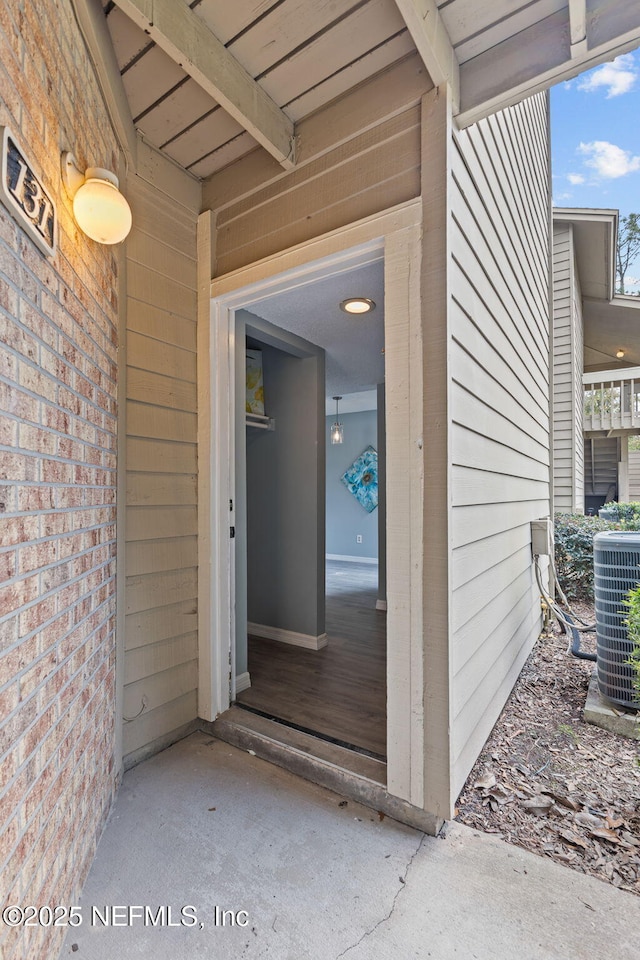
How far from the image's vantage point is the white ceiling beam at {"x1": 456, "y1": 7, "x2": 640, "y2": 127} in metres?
1.50

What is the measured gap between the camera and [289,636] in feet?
11.7

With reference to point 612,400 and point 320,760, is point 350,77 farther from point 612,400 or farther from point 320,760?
point 612,400

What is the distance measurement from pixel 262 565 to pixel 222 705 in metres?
1.51

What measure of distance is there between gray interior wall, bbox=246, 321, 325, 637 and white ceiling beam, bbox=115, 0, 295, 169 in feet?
5.28

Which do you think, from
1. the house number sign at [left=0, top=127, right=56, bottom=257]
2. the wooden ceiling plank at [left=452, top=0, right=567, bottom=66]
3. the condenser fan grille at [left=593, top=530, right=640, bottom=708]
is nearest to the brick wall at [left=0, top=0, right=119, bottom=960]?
the house number sign at [left=0, top=127, right=56, bottom=257]

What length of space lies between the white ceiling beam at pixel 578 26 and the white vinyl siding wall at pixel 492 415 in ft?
1.43

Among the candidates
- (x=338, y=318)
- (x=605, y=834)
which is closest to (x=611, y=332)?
(x=338, y=318)

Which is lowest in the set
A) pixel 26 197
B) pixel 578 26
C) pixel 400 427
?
pixel 400 427

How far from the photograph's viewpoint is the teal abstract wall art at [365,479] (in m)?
7.29

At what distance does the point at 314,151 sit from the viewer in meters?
1.97

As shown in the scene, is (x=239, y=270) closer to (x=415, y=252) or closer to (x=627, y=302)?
(x=415, y=252)

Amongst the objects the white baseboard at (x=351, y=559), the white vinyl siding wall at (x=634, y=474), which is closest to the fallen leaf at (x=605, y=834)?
the white baseboard at (x=351, y=559)

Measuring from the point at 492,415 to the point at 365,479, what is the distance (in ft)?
16.4

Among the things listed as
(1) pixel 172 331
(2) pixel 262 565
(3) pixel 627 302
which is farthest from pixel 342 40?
(3) pixel 627 302
